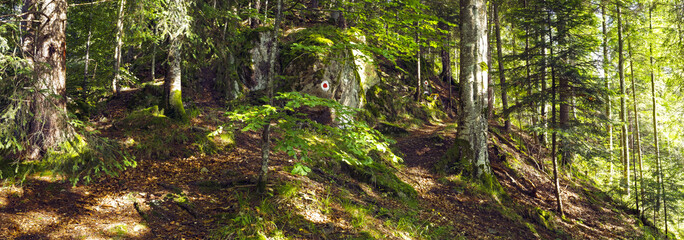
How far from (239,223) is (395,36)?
4.45m

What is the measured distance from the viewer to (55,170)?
473cm

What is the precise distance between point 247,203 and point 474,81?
7022 millimetres

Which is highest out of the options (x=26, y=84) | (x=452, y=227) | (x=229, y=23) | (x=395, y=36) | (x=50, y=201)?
(x=229, y=23)

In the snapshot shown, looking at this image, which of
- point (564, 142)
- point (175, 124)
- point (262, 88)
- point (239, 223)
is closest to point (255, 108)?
point (239, 223)

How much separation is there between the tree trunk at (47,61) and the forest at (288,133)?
0.03m

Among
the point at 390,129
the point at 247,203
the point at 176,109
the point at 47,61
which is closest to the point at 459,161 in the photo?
the point at 390,129

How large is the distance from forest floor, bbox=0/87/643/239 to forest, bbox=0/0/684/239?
36 mm

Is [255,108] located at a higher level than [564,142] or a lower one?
higher

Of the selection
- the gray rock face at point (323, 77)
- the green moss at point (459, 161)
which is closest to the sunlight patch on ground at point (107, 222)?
the gray rock face at point (323, 77)

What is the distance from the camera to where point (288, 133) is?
3.99 meters

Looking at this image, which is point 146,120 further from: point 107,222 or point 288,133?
point 288,133

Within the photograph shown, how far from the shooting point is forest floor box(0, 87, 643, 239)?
418cm

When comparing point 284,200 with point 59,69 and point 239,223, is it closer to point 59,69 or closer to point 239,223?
point 239,223

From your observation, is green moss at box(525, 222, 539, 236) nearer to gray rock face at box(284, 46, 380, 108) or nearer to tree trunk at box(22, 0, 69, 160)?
gray rock face at box(284, 46, 380, 108)
